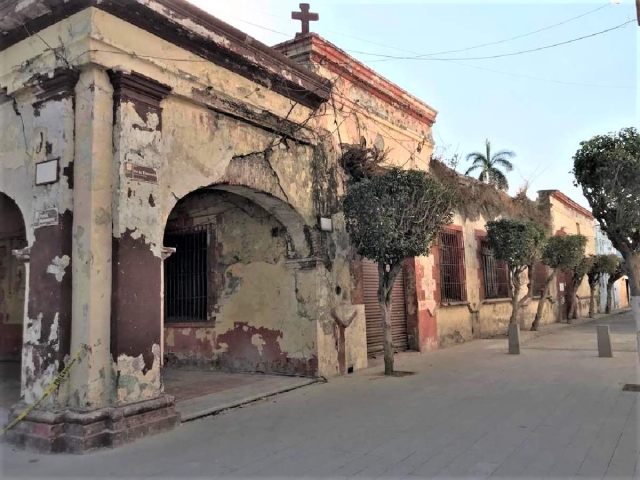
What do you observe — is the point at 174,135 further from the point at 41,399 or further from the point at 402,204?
the point at 402,204

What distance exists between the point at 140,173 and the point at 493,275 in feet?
42.1

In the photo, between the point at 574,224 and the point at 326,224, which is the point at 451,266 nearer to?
the point at 326,224

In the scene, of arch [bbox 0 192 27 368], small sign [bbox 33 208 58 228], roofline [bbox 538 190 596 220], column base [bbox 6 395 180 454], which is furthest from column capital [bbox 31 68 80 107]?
roofline [bbox 538 190 596 220]

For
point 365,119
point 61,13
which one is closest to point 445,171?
point 365,119

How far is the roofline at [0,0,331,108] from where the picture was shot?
211 inches

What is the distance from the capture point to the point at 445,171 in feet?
43.7

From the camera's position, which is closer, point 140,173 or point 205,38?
point 140,173

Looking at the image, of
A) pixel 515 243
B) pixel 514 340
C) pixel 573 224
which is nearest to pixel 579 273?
pixel 573 224

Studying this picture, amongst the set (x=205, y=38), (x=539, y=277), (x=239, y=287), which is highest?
(x=205, y=38)

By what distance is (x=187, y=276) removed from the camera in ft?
32.2

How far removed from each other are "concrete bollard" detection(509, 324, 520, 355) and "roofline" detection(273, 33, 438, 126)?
518cm

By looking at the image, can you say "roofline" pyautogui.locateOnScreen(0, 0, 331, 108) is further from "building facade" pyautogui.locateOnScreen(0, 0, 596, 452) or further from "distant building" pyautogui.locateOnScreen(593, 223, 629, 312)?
"distant building" pyautogui.locateOnScreen(593, 223, 629, 312)

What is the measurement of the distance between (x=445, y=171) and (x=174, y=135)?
29.4 ft

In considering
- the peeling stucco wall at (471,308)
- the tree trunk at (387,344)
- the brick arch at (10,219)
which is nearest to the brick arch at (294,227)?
the tree trunk at (387,344)
